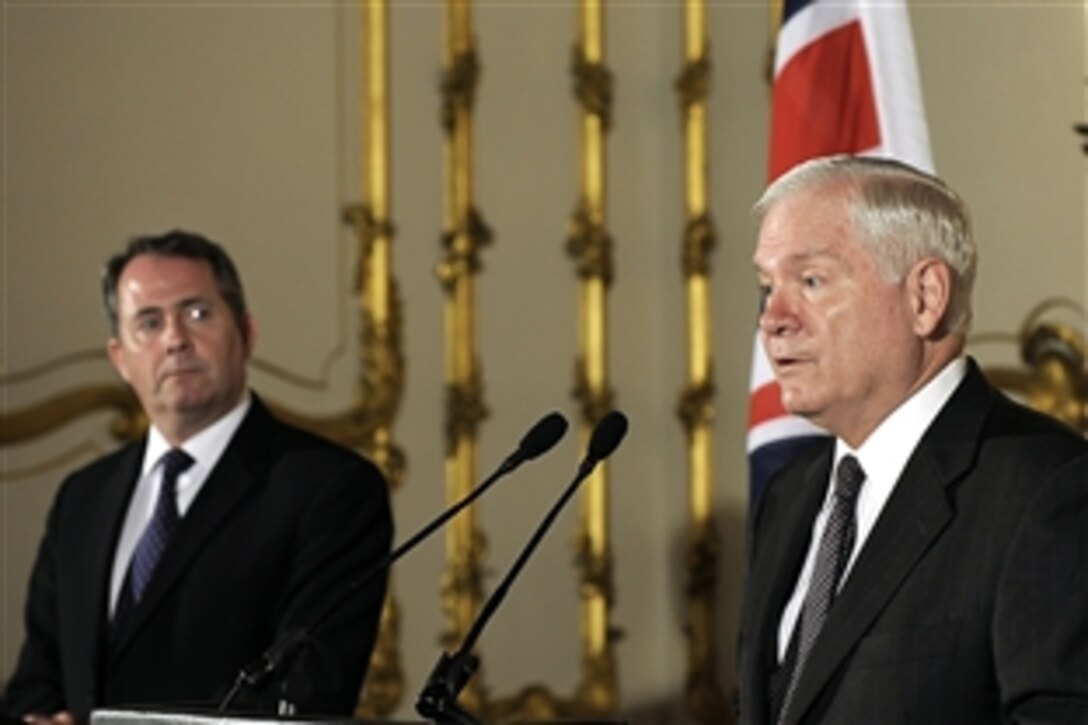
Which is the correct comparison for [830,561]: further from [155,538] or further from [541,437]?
[155,538]

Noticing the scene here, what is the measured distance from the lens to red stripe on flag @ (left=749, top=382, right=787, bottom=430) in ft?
14.7

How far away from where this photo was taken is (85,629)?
3744 millimetres

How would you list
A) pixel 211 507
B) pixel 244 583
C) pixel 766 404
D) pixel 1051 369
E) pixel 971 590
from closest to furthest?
pixel 971 590
pixel 244 583
pixel 211 507
pixel 766 404
pixel 1051 369

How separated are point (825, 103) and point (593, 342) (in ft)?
4.70

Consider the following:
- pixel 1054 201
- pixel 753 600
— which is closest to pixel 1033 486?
pixel 753 600

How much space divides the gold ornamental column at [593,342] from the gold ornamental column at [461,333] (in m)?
0.29

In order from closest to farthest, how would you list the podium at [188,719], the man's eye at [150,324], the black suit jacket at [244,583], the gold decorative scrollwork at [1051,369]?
the podium at [188,719]
the black suit jacket at [244,583]
the man's eye at [150,324]
the gold decorative scrollwork at [1051,369]

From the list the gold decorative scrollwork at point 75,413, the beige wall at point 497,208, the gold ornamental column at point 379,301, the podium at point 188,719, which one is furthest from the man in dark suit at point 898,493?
the gold ornamental column at point 379,301

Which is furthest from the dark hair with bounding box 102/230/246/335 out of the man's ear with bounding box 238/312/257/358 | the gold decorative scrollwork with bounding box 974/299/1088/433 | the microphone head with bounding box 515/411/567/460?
the gold decorative scrollwork with bounding box 974/299/1088/433

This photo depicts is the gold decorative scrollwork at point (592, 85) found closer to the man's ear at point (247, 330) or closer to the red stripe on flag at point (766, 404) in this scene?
the red stripe on flag at point (766, 404)

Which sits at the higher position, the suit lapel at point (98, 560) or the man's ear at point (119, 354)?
the man's ear at point (119, 354)

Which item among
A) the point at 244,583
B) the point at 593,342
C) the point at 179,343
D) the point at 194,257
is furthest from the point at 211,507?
the point at 593,342

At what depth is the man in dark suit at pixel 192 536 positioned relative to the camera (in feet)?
11.9

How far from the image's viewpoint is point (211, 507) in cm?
375
